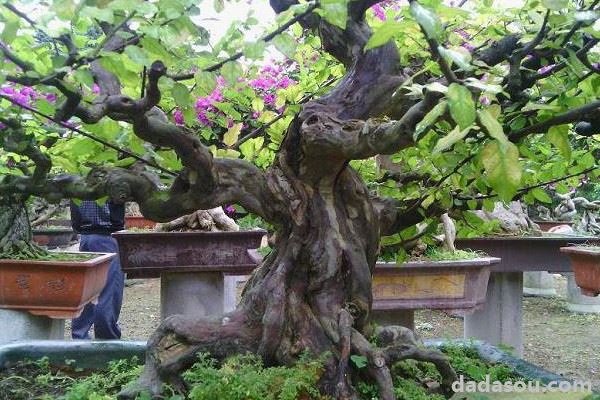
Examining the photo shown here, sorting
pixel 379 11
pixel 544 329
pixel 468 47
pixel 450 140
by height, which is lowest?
pixel 544 329

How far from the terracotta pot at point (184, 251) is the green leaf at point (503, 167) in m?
1.75

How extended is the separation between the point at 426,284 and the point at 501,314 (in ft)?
4.18

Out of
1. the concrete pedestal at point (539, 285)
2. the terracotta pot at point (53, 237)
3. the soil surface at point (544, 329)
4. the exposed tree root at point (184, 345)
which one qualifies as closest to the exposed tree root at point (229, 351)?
the exposed tree root at point (184, 345)

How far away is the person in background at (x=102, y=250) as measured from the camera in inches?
115

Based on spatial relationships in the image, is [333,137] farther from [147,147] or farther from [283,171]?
[147,147]

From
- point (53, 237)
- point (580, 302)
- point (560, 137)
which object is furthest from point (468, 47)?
point (53, 237)

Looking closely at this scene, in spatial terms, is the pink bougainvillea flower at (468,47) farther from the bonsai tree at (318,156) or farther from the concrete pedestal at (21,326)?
the concrete pedestal at (21,326)

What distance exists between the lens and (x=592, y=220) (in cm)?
454

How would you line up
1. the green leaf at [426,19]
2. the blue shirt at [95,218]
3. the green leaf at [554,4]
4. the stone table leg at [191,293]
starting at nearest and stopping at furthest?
1. the green leaf at [426,19]
2. the green leaf at [554,4]
3. the stone table leg at [191,293]
4. the blue shirt at [95,218]

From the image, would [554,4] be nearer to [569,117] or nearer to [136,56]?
[569,117]

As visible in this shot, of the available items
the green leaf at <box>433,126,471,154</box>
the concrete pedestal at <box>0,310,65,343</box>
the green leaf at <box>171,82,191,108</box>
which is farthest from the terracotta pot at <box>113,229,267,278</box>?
the green leaf at <box>433,126,471,154</box>

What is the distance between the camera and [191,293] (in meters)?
2.71

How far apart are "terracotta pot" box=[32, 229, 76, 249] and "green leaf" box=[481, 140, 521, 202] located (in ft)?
20.7

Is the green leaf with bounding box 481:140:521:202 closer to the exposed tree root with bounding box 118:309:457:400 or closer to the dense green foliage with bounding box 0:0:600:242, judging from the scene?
the dense green foliage with bounding box 0:0:600:242
